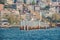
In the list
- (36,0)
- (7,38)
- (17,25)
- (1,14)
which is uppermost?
(36,0)

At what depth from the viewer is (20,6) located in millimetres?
2010

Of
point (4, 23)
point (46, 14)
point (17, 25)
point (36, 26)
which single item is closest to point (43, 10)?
point (46, 14)

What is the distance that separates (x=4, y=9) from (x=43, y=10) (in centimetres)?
45

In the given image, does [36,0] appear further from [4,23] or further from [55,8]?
[4,23]

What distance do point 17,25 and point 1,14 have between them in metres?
0.22

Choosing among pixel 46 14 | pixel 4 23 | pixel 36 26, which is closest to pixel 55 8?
pixel 46 14

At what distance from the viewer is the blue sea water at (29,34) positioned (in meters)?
1.95

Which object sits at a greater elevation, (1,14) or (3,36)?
(1,14)

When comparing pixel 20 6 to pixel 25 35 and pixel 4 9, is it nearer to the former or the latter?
pixel 4 9

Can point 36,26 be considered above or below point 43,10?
below

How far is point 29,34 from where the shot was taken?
1972 millimetres

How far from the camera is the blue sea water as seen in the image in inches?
76.6

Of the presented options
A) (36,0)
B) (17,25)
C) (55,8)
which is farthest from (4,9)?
(55,8)

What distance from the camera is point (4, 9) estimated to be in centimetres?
200
